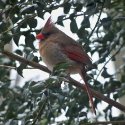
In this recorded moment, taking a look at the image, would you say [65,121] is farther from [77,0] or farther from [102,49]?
[77,0]

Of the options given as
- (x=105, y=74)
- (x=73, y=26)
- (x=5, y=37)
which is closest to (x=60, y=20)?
(x=73, y=26)

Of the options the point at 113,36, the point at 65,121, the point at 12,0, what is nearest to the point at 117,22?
the point at 113,36

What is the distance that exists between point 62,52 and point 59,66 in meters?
0.65

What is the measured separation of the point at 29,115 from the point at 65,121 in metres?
0.41

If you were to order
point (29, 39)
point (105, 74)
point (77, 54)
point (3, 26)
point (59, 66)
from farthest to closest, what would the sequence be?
point (105, 74) → point (77, 54) → point (29, 39) → point (3, 26) → point (59, 66)

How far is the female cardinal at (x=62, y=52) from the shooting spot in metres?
2.89

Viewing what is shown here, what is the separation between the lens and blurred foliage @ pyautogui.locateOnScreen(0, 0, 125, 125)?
2.54 meters

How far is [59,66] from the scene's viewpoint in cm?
226

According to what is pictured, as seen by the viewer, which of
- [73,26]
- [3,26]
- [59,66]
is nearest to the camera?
[59,66]

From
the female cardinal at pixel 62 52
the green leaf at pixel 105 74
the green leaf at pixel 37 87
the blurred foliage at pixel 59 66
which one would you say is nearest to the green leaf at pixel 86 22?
the blurred foliage at pixel 59 66

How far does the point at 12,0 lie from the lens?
2557mm

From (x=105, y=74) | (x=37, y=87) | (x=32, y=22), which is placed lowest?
(x=37, y=87)

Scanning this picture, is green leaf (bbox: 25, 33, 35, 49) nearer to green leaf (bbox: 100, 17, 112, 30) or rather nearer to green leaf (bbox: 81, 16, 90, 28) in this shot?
green leaf (bbox: 81, 16, 90, 28)

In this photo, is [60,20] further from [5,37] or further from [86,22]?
[5,37]
